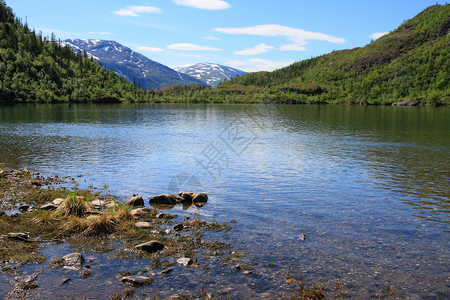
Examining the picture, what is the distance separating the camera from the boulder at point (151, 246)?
47.9 ft

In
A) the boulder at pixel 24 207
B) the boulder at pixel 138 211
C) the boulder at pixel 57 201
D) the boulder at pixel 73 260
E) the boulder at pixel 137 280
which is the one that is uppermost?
the boulder at pixel 57 201

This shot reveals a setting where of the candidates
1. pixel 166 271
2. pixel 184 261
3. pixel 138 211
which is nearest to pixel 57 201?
pixel 138 211

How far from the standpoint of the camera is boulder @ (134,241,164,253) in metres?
14.6

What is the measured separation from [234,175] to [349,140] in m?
36.8

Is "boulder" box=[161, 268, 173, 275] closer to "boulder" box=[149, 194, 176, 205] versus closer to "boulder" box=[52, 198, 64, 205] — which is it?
"boulder" box=[149, 194, 176, 205]

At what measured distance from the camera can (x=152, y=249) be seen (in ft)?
48.0

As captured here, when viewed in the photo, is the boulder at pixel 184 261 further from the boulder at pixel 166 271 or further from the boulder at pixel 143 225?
the boulder at pixel 143 225

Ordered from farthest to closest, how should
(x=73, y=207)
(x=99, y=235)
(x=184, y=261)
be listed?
(x=73, y=207)
(x=99, y=235)
(x=184, y=261)

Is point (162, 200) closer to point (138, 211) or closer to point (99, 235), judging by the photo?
point (138, 211)

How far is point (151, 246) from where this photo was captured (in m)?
14.6

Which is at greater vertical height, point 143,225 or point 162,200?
point 162,200

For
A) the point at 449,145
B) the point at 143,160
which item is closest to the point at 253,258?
the point at 143,160

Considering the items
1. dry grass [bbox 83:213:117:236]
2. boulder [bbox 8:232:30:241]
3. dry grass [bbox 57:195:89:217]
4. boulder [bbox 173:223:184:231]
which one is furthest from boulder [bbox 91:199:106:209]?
boulder [bbox 173:223:184:231]

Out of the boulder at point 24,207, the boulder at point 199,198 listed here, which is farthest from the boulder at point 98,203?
the boulder at point 199,198
